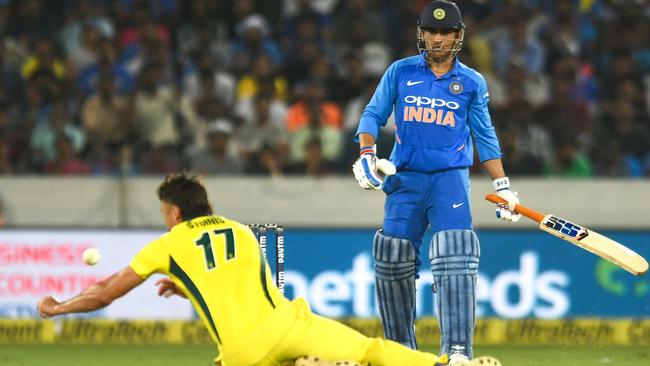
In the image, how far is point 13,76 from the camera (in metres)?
14.0

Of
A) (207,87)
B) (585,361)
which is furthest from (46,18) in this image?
(585,361)

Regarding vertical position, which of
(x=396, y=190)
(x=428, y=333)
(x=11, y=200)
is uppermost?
(x=396, y=190)

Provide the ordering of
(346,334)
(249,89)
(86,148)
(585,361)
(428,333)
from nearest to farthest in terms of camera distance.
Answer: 1. (346,334)
2. (585,361)
3. (428,333)
4. (86,148)
5. (249,89)

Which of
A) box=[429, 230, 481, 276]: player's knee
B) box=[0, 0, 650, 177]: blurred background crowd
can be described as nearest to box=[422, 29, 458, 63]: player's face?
box=[429, 230, 481, 276]: player's knee

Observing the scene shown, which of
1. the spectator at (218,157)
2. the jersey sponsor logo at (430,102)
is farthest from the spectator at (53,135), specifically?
the jersey sponsor logo at (430,102)

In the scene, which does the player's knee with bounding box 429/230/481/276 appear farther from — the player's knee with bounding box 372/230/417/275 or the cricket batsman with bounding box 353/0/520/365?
the player's knee with bounding box 372/230/417/275

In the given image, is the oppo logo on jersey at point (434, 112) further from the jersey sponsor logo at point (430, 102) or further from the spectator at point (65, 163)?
the spectator at point (65, 163)

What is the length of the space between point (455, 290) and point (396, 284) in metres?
0.38

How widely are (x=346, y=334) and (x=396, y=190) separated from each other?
134cm

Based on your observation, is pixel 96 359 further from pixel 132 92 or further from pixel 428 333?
pixel 132 92

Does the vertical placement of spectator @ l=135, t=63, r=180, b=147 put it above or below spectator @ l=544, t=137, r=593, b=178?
above

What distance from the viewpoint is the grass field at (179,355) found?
980 cm

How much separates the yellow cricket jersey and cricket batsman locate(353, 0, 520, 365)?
107cm

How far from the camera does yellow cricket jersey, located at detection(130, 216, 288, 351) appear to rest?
253 inches
